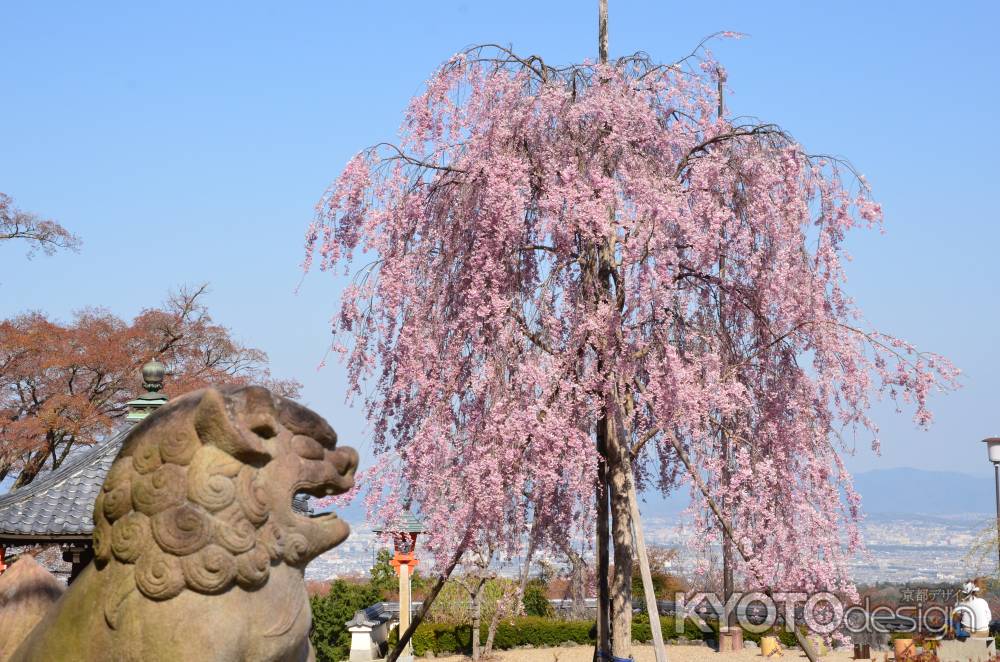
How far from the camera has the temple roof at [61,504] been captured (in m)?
10.3

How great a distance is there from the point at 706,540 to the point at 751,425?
73.2 inches

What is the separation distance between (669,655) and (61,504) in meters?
14.9

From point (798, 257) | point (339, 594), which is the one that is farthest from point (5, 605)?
point (339, 594)

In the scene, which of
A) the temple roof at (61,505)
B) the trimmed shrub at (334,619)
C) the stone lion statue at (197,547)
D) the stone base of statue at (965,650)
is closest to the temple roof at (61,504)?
the temple roof at (61,505)

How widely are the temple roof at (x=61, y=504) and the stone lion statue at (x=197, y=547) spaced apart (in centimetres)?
567

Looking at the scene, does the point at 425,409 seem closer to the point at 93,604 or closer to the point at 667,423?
the point at 667,423

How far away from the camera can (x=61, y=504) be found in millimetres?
10484

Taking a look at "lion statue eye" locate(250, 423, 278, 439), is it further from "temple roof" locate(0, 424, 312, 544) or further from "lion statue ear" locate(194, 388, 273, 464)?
"temple roof" locate(0, 424, 312, 544)

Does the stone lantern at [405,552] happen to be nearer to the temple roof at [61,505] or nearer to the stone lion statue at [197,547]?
the temple roof at [61,505]

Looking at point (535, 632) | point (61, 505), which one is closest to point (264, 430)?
point (61, 505)

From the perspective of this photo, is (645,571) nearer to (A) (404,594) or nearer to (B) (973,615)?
(A) (404,594)

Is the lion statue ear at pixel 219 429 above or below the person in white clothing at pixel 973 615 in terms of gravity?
above

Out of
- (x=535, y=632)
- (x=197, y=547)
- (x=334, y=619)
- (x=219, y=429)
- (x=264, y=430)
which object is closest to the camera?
(x=197, y=547)

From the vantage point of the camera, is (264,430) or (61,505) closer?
(264,430)
